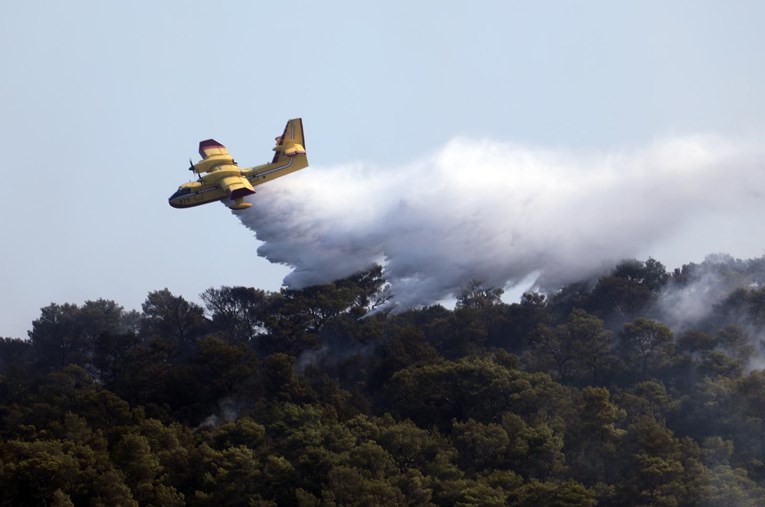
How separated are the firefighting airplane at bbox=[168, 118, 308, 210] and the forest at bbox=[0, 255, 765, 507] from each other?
31.9ft

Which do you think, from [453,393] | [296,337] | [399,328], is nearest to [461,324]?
[399,328]


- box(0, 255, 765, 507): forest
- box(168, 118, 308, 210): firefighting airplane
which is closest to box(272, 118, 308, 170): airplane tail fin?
box(168, 118, 308, 210): firefighting airplane

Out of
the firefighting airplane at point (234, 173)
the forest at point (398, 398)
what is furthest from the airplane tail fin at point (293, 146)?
the forest at point (398, 398)

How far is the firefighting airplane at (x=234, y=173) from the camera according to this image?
243 feet

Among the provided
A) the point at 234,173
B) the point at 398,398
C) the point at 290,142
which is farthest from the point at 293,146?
the point at 398,398

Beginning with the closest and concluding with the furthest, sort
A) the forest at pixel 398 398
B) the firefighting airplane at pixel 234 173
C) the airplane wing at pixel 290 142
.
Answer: the forest at pixel 398 398, the firefighting airplane at pixel 234 173, the airplane wing at pixel 290 142

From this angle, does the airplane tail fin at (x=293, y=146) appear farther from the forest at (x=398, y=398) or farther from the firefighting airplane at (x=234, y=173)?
the forest at (x=398, y=398)

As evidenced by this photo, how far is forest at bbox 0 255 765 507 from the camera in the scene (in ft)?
201

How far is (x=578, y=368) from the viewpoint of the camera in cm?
8350

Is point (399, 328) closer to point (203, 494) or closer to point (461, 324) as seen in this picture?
point (461, 324)

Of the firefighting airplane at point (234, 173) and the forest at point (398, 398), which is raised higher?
the firefighting airplane at point (234, 173)

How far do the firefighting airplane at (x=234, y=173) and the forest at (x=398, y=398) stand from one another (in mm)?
9735

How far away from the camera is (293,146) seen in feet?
256

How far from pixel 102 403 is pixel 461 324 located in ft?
78.4
